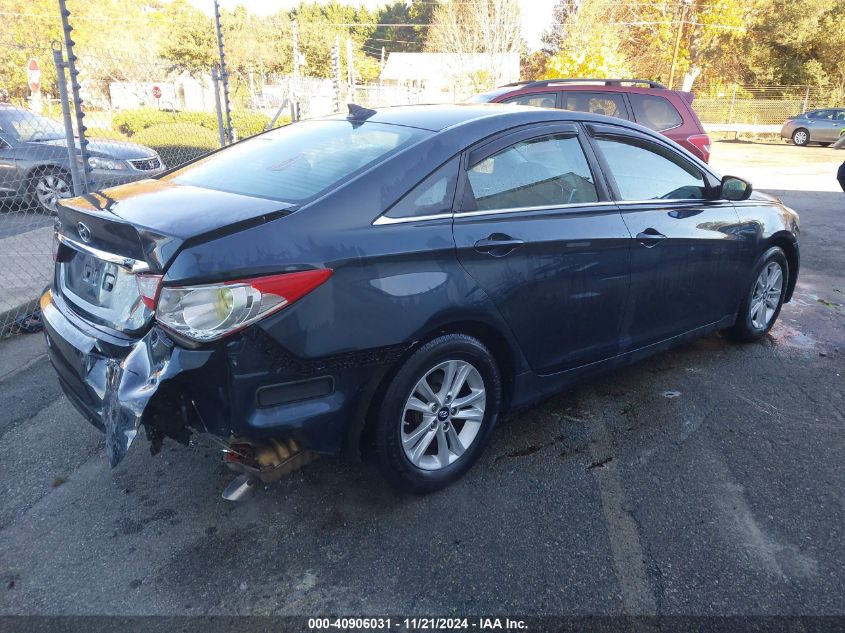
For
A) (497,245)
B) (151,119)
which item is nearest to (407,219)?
(497,245)

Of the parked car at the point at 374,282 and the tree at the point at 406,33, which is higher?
the tree at the point at 406,33

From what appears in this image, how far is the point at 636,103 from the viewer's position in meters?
8.76

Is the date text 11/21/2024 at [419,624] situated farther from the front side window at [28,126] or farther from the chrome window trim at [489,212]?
the front side window at [28,126]

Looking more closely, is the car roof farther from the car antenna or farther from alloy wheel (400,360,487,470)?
alloy wheel (400,360,487,470)

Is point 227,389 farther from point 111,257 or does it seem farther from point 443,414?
point 443,414

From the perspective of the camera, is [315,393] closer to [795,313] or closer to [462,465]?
[462,465]

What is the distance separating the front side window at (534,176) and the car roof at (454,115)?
12cm

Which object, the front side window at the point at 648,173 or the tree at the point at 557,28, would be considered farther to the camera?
the tree at the point at 557,28

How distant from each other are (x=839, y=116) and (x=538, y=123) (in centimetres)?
2661

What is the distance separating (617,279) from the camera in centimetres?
333

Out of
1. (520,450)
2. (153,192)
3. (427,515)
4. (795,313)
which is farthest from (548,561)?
(795,313)

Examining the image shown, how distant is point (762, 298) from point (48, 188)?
304 inches

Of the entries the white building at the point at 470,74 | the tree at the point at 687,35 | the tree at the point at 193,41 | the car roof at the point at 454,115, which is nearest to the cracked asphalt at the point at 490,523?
the car roof at the point at 454,115

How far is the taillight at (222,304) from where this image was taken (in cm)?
217
